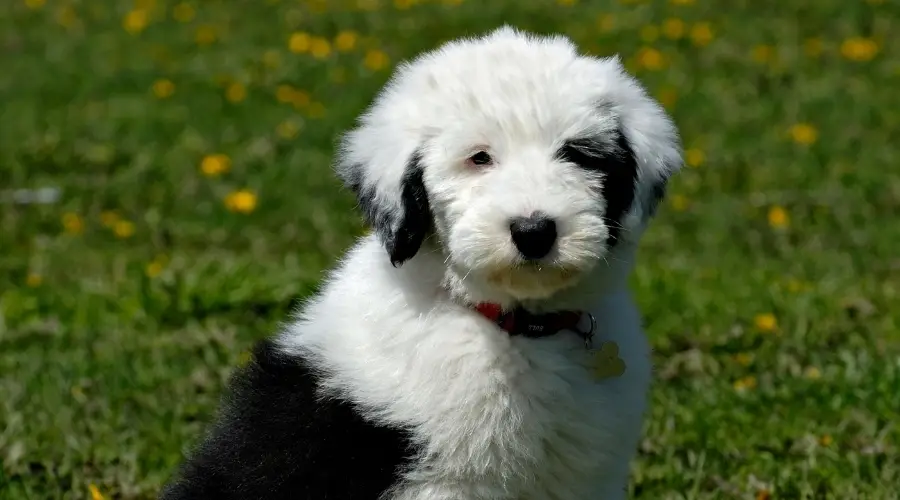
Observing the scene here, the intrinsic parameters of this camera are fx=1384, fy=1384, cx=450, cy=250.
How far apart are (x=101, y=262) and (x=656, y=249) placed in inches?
127

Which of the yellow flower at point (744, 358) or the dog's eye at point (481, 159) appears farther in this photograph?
the yellow flower at point (744, 358)

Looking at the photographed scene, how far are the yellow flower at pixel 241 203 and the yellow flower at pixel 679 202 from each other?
2.67 metres

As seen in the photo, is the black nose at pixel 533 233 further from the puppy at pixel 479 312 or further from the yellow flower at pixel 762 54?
the yellow flower at pixel 762 54

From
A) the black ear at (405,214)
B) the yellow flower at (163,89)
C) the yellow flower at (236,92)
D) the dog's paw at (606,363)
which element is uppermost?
the black ear at (405,214)

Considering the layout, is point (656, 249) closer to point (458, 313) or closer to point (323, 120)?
point (323, 120)

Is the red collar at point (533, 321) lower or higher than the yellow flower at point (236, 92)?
higher

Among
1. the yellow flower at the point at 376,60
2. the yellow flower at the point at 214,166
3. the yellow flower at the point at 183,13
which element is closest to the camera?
the yellow flower at the point at 214,166

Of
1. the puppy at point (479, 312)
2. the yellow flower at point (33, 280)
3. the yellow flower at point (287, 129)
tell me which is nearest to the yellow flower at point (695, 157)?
the yellow flower at point (287, 129)

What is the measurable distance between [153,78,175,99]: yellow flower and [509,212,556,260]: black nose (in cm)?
803

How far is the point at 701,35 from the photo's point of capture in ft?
39.0

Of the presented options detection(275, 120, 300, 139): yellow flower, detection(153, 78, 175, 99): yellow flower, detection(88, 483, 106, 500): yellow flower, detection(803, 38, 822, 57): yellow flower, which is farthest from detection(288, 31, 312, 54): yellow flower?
detection(88, 483, 106, 500): yellow flower

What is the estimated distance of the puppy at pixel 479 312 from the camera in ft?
11.3

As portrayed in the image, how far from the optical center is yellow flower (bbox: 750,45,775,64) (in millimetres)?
11438

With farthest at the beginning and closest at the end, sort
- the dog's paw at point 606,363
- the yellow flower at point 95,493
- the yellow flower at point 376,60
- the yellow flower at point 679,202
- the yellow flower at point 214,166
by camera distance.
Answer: the yellow flower at point 376,60 → the yellow flower at point 214,166 → the yellow flower at point 679,202 → the yellow flower at point 95,493 → the dog's paw at point 606,363
